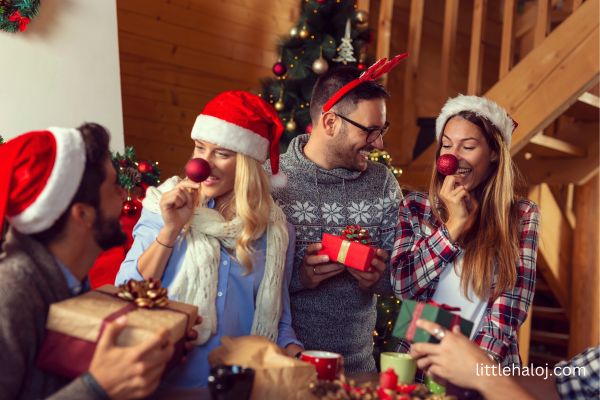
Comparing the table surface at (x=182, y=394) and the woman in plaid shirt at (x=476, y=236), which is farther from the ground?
the woman in plaid shirt at (x=476, y=236)

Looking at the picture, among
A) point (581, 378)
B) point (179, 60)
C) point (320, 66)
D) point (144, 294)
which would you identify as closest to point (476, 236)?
point (581, 378)

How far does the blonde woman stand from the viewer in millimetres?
1671

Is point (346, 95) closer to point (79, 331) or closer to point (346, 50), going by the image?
point (346, 50)

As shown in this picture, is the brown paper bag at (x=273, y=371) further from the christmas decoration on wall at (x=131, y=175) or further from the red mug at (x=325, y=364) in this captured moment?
the christmas decoration on wall at (x=131, y=175)

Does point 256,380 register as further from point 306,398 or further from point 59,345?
point 59,345

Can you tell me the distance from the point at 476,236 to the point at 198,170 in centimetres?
92

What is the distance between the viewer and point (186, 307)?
1.33 m

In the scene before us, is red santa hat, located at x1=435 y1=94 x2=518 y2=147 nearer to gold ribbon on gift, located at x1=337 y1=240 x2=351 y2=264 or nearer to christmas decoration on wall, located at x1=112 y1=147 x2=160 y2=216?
gold ribbon on gift, located at x1=337 y1=240 x2=351 y2=264

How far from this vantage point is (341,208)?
7.47 feet

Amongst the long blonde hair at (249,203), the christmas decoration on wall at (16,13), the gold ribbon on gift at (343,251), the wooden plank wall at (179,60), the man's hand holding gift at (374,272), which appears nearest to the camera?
the long blonde hair at (249,203)

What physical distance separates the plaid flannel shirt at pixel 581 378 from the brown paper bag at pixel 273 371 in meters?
0.65

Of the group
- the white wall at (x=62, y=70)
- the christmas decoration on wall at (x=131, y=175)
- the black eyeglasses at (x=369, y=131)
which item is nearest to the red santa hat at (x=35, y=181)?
the black eyeglasses at (x=369, y=131)

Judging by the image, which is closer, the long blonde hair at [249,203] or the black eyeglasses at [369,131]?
the long blonde hair at [249,203]

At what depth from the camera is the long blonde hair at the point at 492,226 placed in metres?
1.98
